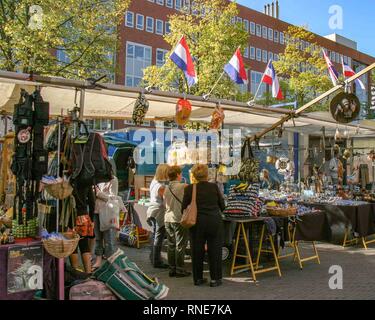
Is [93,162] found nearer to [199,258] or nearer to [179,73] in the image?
[199,258]

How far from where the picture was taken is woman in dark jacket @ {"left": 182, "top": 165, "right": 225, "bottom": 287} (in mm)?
5574

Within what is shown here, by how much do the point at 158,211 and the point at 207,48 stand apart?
13850 mm

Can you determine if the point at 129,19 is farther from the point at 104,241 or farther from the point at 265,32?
the point at 104,241

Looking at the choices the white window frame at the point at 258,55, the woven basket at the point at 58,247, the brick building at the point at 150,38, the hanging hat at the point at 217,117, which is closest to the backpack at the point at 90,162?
the woven basket at the point at 58,247

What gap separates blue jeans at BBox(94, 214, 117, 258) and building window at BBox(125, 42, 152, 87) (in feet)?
95.9

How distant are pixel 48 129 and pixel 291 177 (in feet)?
24.9

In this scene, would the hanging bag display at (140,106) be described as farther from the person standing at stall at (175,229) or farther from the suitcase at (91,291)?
the suitcase at (91,291)

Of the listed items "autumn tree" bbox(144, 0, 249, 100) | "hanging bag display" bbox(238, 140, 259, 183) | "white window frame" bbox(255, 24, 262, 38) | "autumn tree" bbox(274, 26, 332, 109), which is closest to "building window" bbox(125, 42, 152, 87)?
"autumn tree" bbox(274, 26, 332, 109)

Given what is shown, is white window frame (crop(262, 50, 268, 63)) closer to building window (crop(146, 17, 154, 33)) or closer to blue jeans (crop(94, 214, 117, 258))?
building window (crop(146, 17, 154, 33))

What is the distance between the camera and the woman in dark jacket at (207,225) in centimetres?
557

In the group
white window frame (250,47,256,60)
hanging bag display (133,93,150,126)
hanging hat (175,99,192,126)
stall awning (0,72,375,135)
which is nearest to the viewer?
stall awning (0,72,375,135)

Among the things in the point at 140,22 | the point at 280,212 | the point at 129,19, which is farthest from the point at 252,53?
the point at 280,212

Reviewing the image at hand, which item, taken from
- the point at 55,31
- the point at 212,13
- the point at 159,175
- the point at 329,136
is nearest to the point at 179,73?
the point at 212,13
